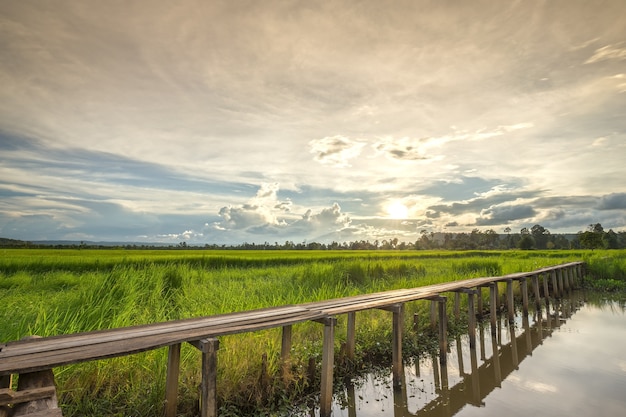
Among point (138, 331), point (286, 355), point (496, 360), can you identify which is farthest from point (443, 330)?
point (138, 331)

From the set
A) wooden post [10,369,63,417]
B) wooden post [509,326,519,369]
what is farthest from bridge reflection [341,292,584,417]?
wooden post [10,369,63,417]

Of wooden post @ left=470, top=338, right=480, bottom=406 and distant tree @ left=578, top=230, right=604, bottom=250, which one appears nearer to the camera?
wooden post @ left=470, top=338, right=480, bottom=406

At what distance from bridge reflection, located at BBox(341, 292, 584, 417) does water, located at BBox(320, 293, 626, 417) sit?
0.6 inches

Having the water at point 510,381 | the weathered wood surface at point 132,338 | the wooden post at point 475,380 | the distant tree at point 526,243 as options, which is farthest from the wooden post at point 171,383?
the distant tree at point 526,243

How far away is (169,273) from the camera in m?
11.6

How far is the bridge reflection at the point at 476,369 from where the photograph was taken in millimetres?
5613

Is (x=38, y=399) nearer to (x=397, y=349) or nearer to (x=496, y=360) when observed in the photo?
(x=397, y=349)

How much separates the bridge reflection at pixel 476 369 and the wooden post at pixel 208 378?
7.40ft

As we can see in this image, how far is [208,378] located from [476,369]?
5645 millimetres

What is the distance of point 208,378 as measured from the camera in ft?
12.7

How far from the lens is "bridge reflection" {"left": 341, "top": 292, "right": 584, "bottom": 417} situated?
5.61 metres

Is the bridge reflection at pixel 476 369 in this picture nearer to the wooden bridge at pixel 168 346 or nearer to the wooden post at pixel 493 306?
the wooden post at pixel 493 306

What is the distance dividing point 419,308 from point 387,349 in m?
2.91

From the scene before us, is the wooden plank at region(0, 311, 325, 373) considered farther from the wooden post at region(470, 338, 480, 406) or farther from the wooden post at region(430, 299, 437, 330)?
the wooden post at region(430, 299, 437, 330)
